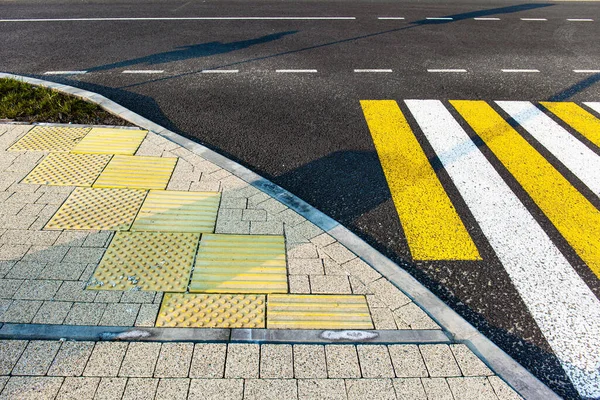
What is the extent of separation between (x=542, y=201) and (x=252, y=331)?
3.86 meters

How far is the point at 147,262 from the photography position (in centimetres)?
445

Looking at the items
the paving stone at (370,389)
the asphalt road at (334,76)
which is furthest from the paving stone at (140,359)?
the asphalt road at (334,76)

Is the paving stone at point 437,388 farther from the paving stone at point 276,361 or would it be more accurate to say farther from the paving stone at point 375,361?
the paving stone at point 276,361

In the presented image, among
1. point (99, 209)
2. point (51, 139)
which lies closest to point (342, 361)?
point (99, 209)

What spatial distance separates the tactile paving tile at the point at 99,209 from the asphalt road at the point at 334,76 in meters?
1.60

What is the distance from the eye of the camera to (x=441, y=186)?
590 cm

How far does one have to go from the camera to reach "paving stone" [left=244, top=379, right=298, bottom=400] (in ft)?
10.7

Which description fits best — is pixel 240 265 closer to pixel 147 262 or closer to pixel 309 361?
pixel 147 262

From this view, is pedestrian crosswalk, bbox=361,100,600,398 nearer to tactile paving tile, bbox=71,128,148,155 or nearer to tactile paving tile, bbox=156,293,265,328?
tactile paving tile, bbox=156,293,265,328

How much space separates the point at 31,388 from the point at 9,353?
0.41 meters

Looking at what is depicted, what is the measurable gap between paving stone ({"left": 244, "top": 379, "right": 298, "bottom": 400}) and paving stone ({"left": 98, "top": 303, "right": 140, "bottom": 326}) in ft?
3.67

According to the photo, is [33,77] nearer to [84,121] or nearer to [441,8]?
[84,121]

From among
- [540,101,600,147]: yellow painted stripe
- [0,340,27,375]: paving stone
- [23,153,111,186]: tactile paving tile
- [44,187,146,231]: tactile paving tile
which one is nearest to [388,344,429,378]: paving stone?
[0,340,27,375]: paving stone

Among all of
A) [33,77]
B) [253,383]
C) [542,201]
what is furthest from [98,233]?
[33,77]
